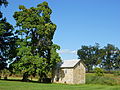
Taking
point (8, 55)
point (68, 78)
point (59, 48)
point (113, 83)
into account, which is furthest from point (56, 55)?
point (113, 83)

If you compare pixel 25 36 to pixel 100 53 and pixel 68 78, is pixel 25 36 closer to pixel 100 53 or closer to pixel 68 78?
pixel 68 78

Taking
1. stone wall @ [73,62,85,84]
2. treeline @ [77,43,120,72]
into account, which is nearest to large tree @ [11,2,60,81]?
stone wall @ [73,62,85,84]

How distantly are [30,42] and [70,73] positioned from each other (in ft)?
37.4

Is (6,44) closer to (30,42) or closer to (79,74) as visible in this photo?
(30,42)

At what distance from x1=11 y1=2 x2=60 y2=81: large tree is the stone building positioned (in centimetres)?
487

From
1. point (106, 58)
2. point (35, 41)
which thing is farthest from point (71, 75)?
point (106, 58)

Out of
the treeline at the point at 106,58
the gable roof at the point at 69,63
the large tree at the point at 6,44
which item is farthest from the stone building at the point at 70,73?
the treeline at the point at 106,58

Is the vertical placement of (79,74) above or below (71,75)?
above

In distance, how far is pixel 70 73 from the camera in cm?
4978

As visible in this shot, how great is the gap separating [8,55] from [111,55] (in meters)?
84.1

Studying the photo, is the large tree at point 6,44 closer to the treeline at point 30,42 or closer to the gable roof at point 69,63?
the treeline at point 30,42

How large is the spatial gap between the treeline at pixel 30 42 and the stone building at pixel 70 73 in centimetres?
476

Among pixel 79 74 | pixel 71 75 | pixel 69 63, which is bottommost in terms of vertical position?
pixel 71 75

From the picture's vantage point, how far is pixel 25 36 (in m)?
47.4
